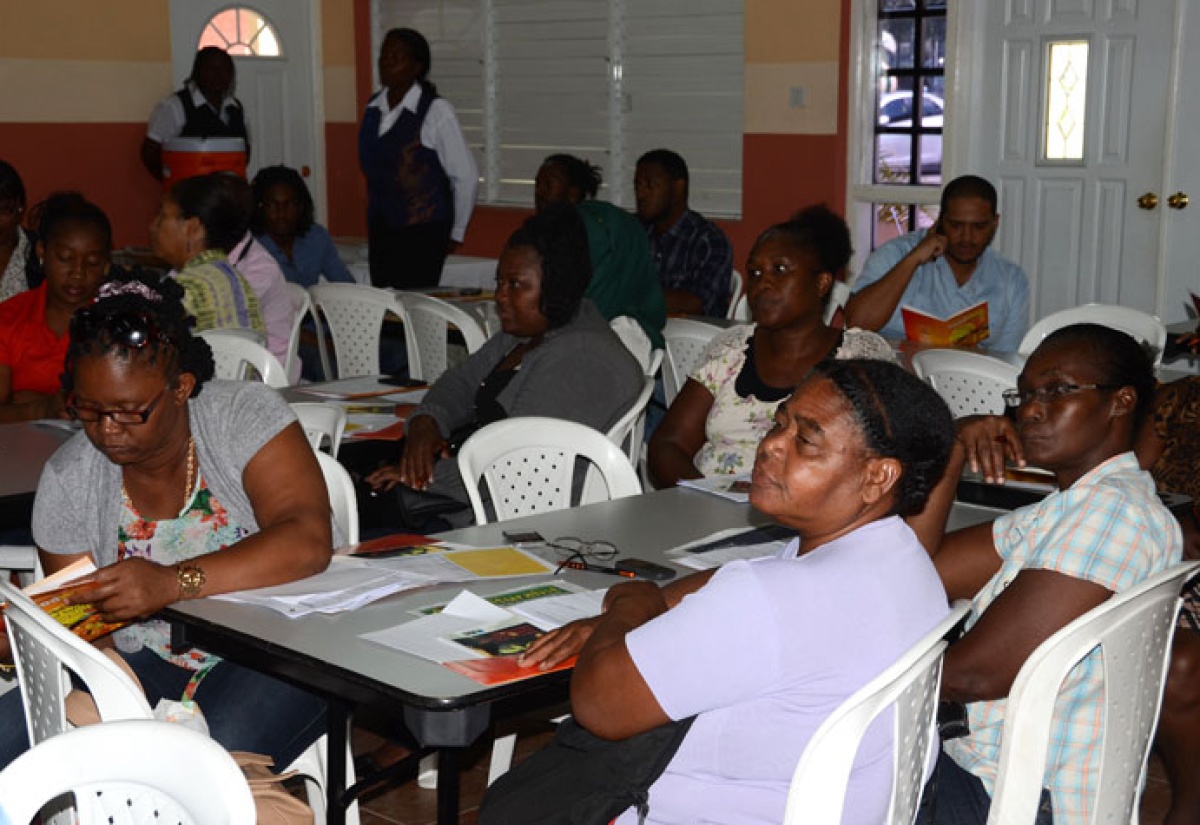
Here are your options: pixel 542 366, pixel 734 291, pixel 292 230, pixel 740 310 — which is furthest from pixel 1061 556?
pixel 292 230

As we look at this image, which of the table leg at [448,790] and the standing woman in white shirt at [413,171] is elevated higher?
the standing woman in white shirt at [413,171]

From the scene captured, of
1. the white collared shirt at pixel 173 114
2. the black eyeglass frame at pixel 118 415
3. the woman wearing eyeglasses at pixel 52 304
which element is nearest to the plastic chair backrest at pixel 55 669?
the black eyeglass frame at pixel 118 415

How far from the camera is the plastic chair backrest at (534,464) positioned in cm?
345

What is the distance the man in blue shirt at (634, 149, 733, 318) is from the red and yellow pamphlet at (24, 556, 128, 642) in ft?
13.9

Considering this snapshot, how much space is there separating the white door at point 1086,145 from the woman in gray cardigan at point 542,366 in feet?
12.8

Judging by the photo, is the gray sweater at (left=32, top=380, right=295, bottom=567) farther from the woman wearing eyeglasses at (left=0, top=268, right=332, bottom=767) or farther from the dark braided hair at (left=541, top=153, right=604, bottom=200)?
the dark braided hair at (left=541, top=153, right=604, bottom=200)

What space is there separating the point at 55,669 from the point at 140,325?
685 mm

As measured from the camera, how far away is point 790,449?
6.85 ft

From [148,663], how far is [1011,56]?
19.4 ft

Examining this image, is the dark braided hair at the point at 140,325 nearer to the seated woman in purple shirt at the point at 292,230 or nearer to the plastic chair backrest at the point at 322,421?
the plastic chair backrest at the point at 322,421

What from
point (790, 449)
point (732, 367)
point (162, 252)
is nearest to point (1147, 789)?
point (732, 367)

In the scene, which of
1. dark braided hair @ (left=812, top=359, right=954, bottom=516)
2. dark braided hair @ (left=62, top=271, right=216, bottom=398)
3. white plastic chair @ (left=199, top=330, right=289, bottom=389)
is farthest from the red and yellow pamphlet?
white plastic chair @ (left=199, top=330, right=289, bottom=389)

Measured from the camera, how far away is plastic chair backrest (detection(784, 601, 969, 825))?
178 cm

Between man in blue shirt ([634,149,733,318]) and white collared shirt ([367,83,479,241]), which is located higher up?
white collared shirt ([367,83,479,241])
